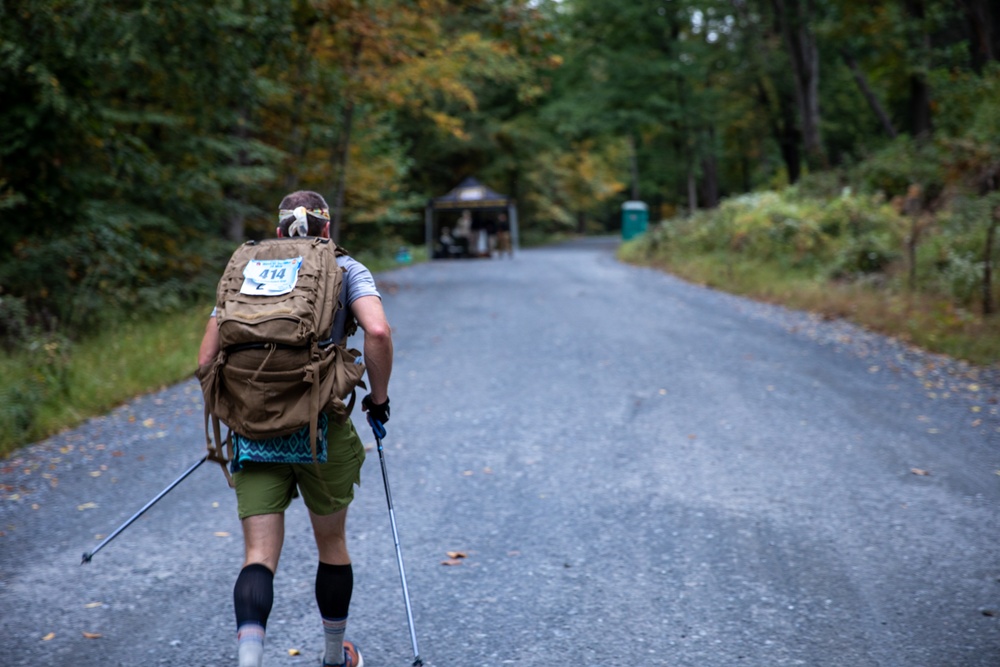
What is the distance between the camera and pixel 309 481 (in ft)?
10.7

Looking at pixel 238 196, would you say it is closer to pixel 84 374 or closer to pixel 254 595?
pixel 84 374

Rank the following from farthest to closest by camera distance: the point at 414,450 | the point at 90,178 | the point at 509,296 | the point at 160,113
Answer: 1. the point at 509,296
2. the point at 160,113
3. the point at 90,178
4. the point at 414,450

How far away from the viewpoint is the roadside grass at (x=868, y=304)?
10.6m

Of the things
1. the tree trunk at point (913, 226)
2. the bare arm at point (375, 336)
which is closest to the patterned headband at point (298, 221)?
the bare arm at point (375, 336)

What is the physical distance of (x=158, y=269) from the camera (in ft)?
47.1

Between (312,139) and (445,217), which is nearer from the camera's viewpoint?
(312,139)

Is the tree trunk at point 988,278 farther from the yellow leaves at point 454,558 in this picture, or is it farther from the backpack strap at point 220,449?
the backpack strap at point 220,449

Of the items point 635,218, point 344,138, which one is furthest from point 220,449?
point 635,218

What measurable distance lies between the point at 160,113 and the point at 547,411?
748 centimetres

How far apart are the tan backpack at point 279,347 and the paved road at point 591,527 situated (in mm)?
1261

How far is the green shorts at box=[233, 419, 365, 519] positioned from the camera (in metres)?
3.16

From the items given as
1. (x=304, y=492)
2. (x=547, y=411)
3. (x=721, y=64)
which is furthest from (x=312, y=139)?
(x=721, y=64)

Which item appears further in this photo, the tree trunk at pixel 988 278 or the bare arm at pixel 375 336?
the tree trunk at pixel 988 278

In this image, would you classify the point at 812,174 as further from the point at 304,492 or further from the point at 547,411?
the point at 304,492
